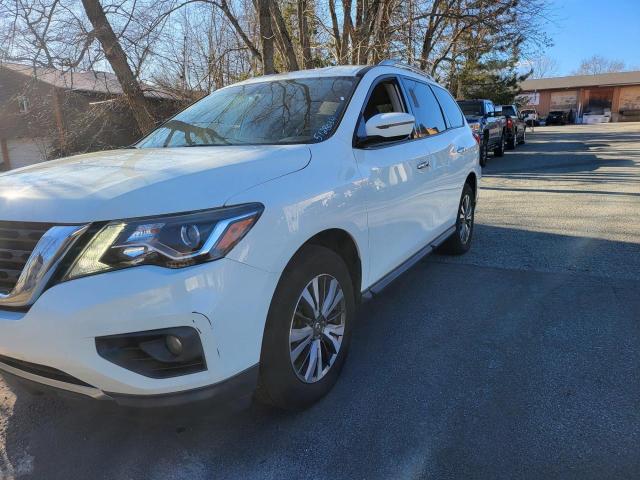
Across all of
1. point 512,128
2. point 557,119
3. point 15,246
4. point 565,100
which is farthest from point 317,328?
point 565,100

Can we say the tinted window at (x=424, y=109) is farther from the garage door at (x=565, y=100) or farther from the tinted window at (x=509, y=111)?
the garage door at (x=565, y=100)

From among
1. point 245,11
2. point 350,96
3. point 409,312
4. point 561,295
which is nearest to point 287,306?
point 350,96

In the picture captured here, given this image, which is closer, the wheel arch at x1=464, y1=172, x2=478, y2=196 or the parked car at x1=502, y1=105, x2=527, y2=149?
the wheel arch at x1=464, y1=172, x2=478, y2=196

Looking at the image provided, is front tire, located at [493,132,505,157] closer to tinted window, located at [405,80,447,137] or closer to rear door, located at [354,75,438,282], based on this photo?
tinted window, located at [405,80,447,137]

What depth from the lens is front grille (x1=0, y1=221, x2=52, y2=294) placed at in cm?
216

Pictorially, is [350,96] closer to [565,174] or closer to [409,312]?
[409,312]

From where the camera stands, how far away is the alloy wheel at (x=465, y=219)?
5645mm

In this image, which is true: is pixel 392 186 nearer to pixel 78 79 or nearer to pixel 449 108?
pixel 449 108

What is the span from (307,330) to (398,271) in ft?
4.29

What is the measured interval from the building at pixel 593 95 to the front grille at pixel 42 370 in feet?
180

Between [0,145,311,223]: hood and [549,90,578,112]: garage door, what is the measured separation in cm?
6314

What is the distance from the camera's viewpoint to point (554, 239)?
6.57m

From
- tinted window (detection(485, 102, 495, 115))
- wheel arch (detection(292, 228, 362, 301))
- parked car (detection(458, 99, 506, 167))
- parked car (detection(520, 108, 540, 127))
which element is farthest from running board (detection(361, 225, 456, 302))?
parked car (detection(520, 108, 540, 127))

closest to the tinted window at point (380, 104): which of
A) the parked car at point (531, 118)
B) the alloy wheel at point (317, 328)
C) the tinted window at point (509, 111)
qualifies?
the alloy wheel at point (317, 328)
